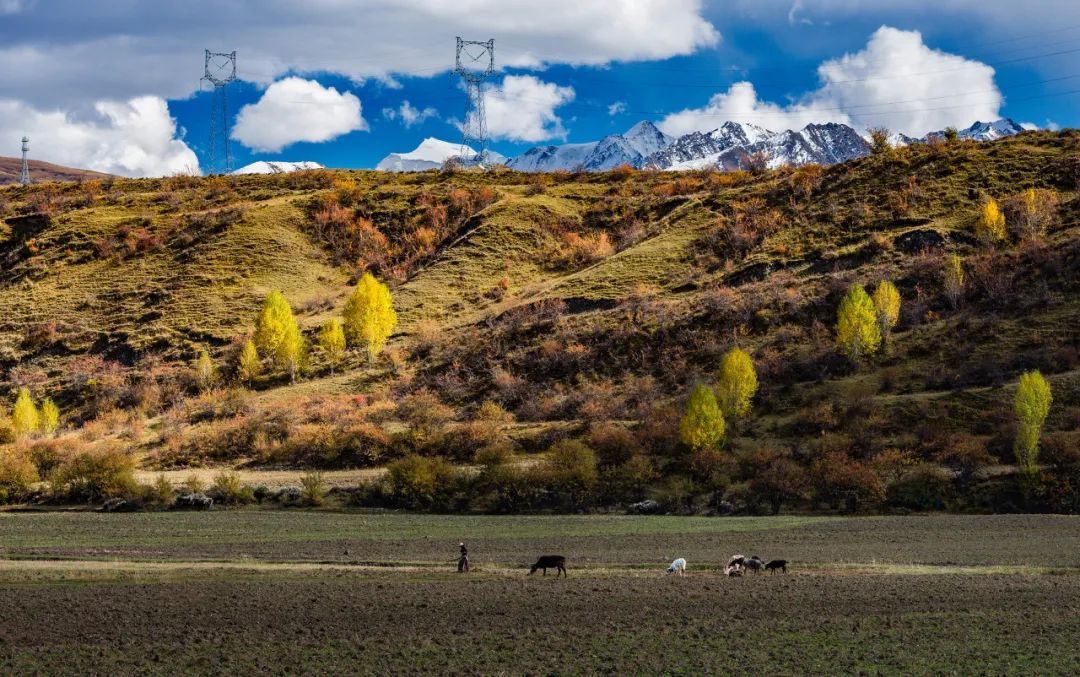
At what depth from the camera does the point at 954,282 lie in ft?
247

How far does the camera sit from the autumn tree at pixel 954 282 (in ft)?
247

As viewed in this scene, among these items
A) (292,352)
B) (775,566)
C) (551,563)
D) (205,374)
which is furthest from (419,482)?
(205,374)

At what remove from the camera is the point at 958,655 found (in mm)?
21500

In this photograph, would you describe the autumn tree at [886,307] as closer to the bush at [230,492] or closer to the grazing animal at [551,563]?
the bush at [230,492]

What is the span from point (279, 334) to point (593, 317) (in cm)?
2751

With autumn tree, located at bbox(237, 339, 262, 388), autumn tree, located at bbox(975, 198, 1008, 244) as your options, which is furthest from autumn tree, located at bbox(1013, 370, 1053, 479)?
autumn tree, located at bbox(237, 339, 262, 388)

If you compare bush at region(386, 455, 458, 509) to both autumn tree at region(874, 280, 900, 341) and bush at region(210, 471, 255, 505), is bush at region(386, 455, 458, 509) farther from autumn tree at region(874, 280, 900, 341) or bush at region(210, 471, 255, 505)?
autumn tree at region(874, 280, 900, 341)

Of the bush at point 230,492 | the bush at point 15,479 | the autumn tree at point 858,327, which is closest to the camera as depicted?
the bush at point 230,492

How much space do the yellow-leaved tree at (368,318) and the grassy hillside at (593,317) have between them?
243 cm

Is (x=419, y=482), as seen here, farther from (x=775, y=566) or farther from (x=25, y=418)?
(x=25, y=418)

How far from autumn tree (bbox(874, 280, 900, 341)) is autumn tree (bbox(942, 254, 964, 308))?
574 centimetres

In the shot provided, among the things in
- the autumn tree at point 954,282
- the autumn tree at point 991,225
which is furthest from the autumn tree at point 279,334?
the autumn tree at point 991,225

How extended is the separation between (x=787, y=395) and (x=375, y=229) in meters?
69.0

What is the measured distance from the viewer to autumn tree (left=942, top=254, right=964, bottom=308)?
7522 centimetres
